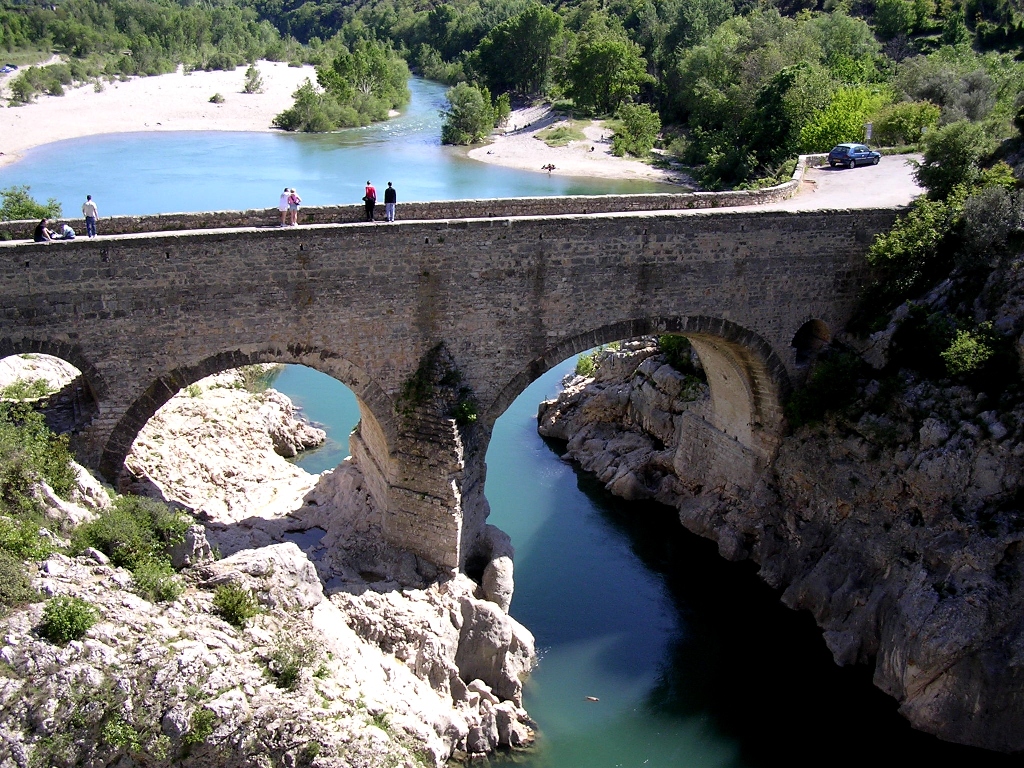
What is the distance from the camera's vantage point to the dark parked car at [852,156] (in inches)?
924

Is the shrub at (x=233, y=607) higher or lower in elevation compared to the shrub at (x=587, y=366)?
higher

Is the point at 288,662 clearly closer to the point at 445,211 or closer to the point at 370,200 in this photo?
the point at 370,200

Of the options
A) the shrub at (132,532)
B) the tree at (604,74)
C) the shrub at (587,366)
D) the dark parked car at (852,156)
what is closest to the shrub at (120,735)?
the shrub at (132,532)

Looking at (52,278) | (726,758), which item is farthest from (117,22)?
(726,758)

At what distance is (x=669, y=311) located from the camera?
55.4 feet

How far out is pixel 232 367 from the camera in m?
14.5

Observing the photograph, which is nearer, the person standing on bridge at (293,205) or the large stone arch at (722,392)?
the person standing on bridge at (293,205)

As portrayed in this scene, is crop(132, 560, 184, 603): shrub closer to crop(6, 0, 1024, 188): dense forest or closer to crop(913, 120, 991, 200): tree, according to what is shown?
crop(913, 120, 991, 200): tree

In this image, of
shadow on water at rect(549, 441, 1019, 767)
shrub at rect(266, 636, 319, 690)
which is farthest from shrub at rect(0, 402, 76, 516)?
shadow on water at rect(549, 441, 1019, 767)

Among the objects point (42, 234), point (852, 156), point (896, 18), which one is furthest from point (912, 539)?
point (896, 18)

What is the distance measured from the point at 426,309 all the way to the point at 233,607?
18.2ft

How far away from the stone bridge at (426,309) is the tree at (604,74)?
44.7 meters

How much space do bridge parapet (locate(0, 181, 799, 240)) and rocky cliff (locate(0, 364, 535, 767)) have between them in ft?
14.1

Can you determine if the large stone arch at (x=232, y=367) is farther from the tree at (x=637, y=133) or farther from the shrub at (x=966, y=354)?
the tree at (x=637, y=133)
